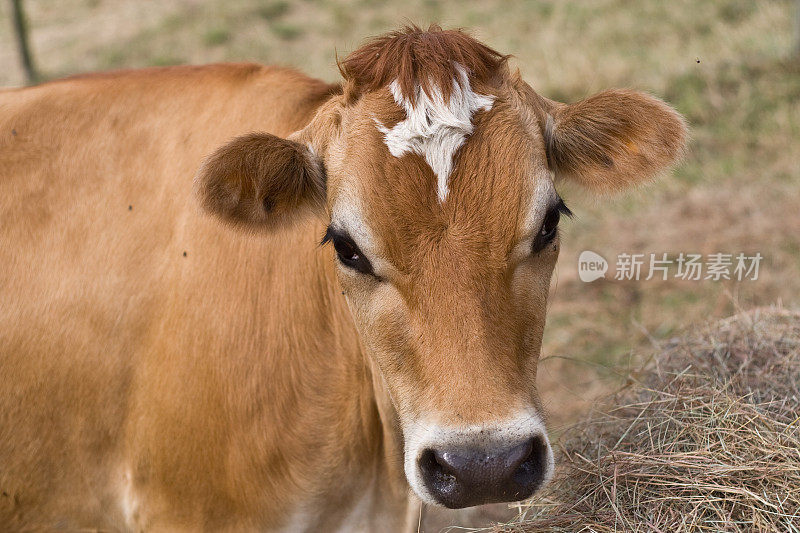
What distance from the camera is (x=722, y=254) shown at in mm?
6316

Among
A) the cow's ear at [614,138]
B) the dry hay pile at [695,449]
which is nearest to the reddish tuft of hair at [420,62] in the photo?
the cow's ear at [614,138]

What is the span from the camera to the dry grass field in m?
5.80

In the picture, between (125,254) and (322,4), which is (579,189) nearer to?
(125,254)

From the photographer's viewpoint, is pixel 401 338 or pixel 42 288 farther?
pixel 42 288

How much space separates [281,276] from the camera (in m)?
3.18

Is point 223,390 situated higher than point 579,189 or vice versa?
point 579,189

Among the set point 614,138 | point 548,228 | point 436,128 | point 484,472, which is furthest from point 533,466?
point 614,138

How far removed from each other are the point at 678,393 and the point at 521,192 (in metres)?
1.26

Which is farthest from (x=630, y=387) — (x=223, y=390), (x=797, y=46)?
(x=797, y=46)

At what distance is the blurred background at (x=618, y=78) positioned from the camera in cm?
580

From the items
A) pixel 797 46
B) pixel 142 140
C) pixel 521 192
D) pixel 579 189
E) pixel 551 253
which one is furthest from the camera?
pixel 797 46

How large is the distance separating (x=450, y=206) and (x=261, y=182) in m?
0.74

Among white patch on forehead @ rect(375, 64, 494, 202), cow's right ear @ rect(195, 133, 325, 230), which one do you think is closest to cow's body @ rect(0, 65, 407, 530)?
cow's right ear @ rect(195, 133, 325, 230)

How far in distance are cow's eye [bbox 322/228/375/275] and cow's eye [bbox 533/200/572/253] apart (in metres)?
0.54
